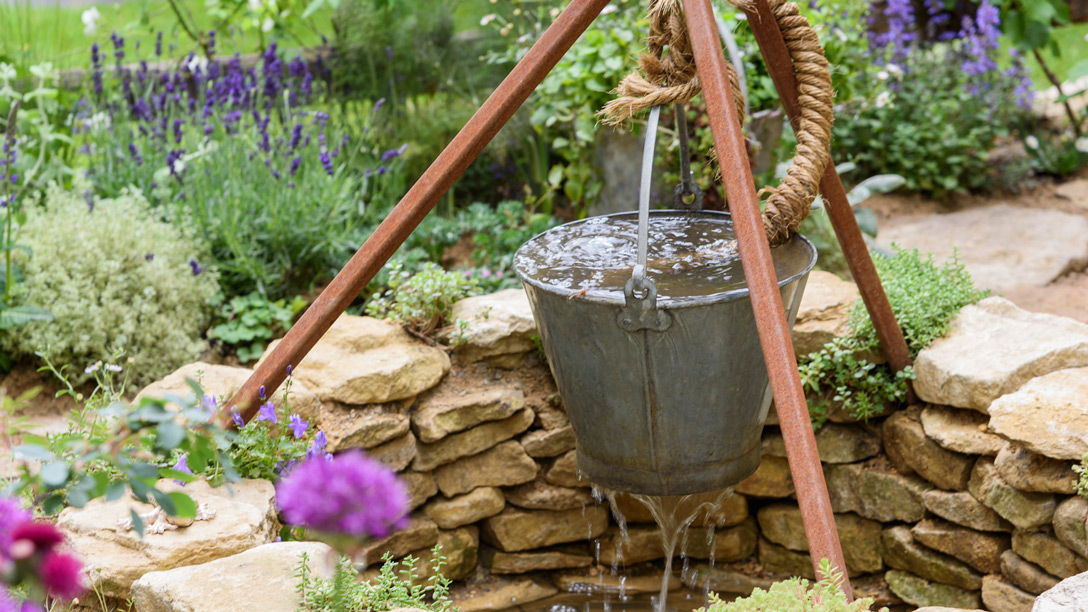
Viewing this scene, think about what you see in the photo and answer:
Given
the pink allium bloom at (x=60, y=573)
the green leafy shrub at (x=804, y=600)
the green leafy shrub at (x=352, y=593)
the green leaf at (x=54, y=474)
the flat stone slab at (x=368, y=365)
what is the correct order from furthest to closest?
1. the flat stone slab at (x=368, y=365)
2. the green leafy shrub at (x=352, y=593)
3. the green leafy shrub at (x=804, y=600)
4. the green leaf at (x=54, y=474)
5. the pink allium bloom at (x=60, y=573)

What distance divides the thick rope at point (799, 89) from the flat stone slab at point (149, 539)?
44.9 inches

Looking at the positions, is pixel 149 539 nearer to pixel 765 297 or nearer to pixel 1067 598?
pixel 765 297

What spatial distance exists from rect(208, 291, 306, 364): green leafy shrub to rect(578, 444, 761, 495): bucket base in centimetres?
143

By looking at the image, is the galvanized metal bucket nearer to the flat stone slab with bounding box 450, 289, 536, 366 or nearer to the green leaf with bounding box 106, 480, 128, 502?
the flat stone slab with bounding box 450, 289, 536, 366

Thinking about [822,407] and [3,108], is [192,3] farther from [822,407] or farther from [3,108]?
[822,407]

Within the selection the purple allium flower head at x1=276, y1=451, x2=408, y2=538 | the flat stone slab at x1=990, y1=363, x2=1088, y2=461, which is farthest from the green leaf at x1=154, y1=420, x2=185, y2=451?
the flat stone slab at x1=990, y1=363, x2=1088, y2=461

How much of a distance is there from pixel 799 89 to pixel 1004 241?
96.8 inches

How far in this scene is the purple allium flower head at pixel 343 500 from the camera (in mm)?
755

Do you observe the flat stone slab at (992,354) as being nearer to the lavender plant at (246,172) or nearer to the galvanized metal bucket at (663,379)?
the galvanized metal bucket at (663,379)

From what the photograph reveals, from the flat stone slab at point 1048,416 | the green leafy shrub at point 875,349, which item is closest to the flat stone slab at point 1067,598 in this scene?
the flat stone slab at point 1048,416

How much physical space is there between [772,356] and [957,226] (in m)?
2.98

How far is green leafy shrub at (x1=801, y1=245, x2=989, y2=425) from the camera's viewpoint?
2471 millimetres

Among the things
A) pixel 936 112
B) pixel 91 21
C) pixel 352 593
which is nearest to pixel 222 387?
pixel 352 593

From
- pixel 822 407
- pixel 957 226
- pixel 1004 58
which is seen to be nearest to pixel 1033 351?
pixel 822 407
